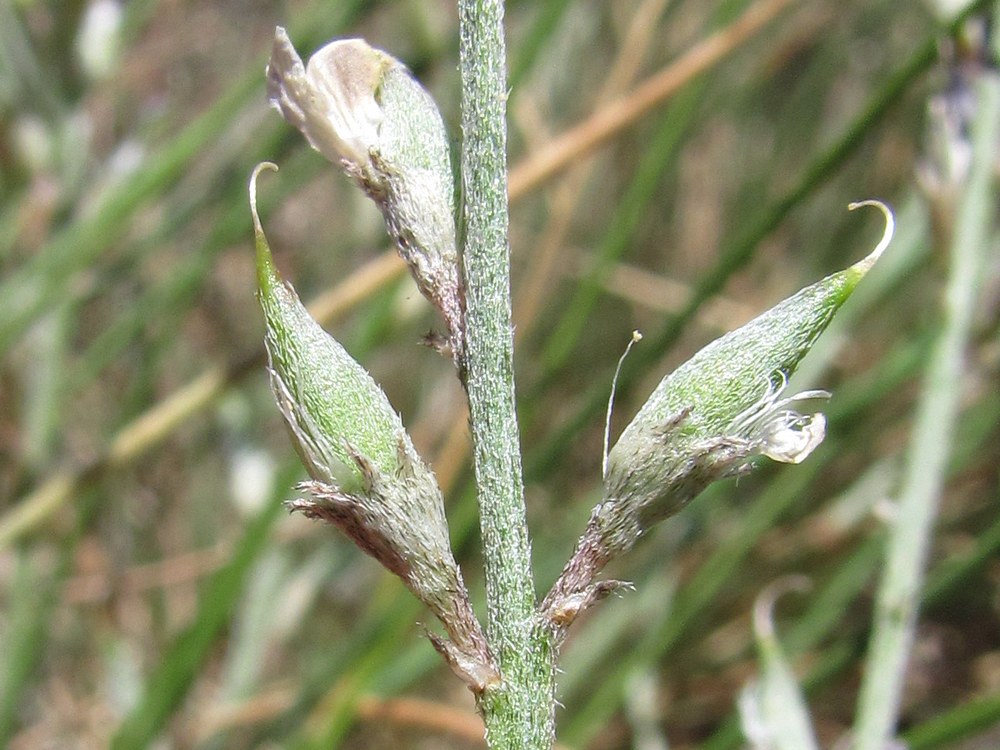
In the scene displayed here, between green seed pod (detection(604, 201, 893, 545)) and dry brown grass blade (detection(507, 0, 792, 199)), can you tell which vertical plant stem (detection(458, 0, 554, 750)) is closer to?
green seed pod (detection(604, 201, 893, 545))

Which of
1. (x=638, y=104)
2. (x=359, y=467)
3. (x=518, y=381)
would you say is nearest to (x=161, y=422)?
(x=638, y=104)

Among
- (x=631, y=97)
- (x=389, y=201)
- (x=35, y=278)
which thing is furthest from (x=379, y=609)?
(x=389, y=201)

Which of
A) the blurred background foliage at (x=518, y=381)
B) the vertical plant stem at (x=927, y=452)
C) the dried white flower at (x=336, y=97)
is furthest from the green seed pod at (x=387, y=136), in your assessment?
the blurred background foliage at (x=518, y=381)

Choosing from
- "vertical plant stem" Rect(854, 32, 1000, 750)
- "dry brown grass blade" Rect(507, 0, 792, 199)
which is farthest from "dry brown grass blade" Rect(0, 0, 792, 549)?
"vertical plant stem" Rect(854, 32, 1000, 750)

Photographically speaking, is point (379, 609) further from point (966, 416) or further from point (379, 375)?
point (379, 375)

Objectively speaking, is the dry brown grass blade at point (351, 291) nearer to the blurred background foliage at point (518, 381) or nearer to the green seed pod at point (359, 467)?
the blurred background foliage at point (518, 381)

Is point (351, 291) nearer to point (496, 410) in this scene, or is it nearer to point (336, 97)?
point (336, 97)
